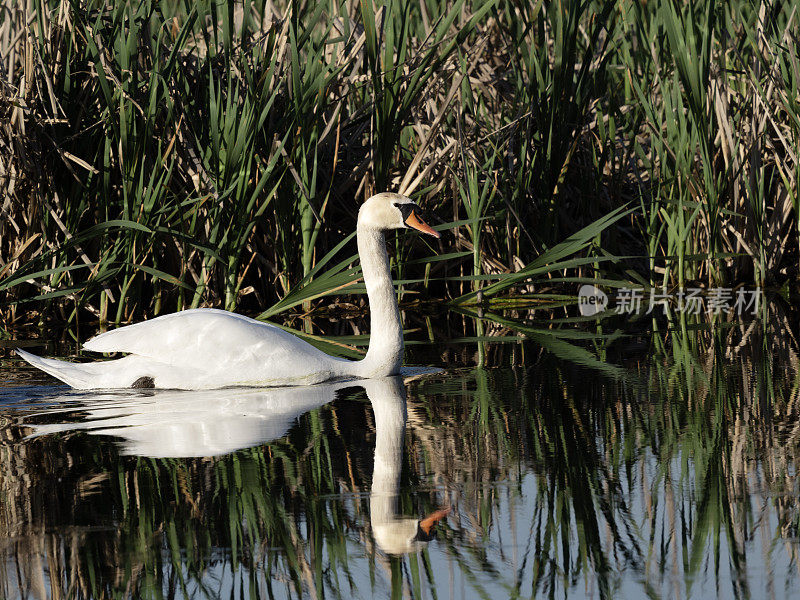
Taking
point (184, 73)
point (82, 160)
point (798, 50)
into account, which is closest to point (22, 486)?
point (82, 160)

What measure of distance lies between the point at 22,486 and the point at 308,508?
3.22 feet

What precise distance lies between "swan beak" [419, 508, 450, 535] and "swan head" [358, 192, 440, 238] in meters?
2.65

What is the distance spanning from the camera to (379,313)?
19.2 ft

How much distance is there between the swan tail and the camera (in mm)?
5629

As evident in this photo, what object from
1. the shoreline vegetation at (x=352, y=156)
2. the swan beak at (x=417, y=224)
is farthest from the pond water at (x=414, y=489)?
the shoreline vegetation at (x=352, y=156)

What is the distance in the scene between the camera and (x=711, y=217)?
8.11m

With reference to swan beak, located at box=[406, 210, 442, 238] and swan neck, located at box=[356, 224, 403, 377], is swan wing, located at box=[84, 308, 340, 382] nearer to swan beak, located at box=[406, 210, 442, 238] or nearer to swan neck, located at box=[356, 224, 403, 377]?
swan neck, located at box=[356, 224, 403, 377]

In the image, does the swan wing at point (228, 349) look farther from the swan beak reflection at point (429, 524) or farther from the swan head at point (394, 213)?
the swan beak reflection at point (429, 524)

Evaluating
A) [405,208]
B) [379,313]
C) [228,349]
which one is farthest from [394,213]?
[228,349]

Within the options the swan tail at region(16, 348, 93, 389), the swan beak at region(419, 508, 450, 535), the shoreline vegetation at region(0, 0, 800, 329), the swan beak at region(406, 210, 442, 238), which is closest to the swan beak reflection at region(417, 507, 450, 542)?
the swan beak at region(419, 508, 450, 535)

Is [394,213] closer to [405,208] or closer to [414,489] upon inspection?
[405,208]

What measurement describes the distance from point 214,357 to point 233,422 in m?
0.84

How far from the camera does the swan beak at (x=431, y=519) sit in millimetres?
3279

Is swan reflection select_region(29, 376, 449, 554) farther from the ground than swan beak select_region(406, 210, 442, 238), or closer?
closer
